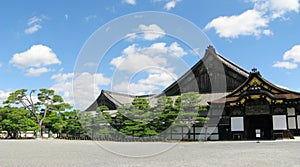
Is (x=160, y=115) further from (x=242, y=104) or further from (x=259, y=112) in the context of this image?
(x=259, y=112)

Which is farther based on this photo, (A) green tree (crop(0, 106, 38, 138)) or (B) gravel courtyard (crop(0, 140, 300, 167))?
(A) green tree (crop(0, 106, 38, 138))

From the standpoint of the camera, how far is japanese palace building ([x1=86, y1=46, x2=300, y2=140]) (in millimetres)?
24609

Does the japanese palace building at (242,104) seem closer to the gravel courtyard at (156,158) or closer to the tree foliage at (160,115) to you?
the tree foliage at (160,115)

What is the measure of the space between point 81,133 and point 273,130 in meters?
18.4

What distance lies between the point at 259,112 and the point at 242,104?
56.7 inches

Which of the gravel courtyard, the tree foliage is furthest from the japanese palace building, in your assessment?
the gravel courtyard

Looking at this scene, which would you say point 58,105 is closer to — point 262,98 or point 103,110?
point 103,110

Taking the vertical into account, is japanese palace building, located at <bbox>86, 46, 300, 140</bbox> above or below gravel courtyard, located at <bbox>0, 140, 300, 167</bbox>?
above

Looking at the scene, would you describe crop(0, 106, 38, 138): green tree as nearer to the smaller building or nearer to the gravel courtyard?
the smaller building

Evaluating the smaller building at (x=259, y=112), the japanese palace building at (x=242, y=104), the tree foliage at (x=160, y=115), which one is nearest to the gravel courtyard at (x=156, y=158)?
the smaller building at (x=259, y=112)

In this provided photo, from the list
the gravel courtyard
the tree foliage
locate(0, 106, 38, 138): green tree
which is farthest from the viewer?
locate(0, 106, 38, 138): green tree

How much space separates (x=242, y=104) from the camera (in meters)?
25.7

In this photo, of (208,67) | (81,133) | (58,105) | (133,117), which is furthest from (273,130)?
(58,105)

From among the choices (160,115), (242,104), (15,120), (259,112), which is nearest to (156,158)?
(160,115)
